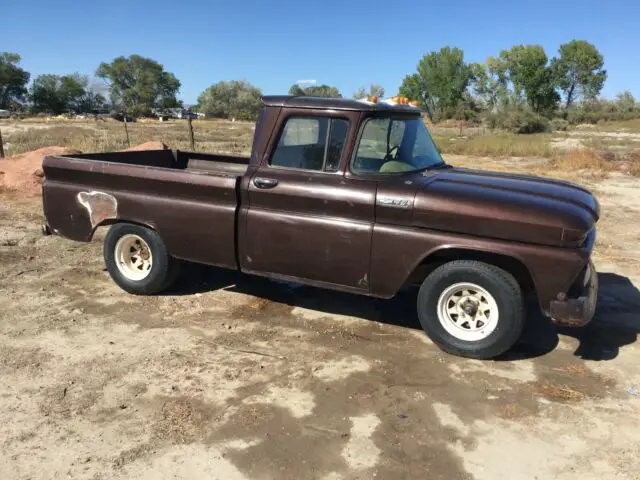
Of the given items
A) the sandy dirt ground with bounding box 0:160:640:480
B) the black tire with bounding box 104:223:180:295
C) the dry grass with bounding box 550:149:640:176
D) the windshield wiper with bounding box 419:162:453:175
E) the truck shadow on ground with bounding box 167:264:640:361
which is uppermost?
the windshield wiper with bounding box 419:162:453:175

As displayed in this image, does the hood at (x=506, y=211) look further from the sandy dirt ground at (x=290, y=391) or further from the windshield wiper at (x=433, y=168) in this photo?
the sandy dirt ground at (x=290, y=391)

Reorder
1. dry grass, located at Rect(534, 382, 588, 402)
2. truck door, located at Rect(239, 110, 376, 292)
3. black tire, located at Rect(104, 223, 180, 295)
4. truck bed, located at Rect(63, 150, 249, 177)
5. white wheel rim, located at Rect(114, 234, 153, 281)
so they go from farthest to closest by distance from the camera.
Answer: truck bed, located at Rect(63, 150, 249, 177) < white wheel rim, located at Rect(114, 234, 153, 281) < black tire, located at Rect(104, 223, 180, 295) < truck door, located at Rect(239, 110, 376, 292) < dry grass, located at Rect(534, 382, 588, 402)

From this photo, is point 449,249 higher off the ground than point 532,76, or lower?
lower

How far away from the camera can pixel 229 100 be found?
79.2 m

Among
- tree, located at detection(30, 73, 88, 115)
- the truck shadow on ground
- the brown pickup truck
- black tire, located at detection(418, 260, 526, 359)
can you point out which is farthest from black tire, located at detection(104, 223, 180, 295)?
tree, located at detection(30, 73, 88, 115)

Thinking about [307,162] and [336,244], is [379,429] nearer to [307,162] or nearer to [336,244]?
[336,244]

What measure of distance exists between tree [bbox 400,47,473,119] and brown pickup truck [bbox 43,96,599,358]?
6554 centimetres

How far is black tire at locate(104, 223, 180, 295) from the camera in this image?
509 cm

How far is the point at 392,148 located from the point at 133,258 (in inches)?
111

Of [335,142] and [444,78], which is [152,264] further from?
[444,78]

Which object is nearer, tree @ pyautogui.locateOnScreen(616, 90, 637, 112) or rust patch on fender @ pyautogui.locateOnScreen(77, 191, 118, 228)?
rust patch on fender @ pyautogui.locateOnScreen(77, 191, 118, 228)

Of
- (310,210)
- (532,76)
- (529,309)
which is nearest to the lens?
(310,210)

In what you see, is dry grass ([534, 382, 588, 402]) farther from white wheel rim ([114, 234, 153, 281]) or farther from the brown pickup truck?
white wheel rim ([114, 234, 153, 281])

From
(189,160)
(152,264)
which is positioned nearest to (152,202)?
(152,264)
